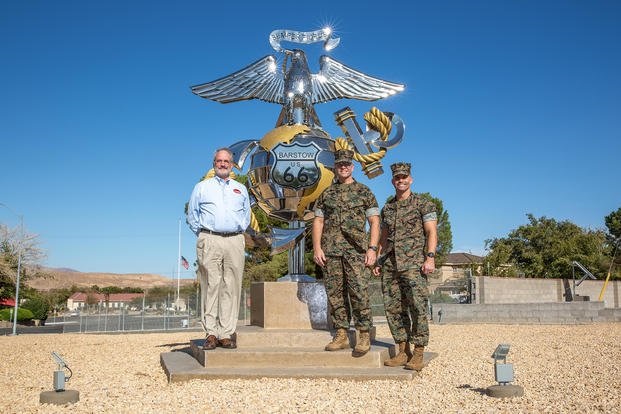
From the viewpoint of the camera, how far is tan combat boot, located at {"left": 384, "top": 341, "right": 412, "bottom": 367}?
5348 millimetres

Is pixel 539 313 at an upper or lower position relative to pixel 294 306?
lower

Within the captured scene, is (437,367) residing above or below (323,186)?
below

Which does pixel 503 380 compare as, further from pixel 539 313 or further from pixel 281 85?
pixel 539 313

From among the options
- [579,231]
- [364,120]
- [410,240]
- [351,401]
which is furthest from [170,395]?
[579,231]

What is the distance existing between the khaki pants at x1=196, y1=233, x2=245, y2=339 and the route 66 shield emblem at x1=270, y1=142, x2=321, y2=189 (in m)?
1.81

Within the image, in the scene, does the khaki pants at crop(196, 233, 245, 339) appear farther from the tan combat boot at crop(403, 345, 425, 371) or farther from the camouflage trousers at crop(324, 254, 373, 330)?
the tan combat boot at crop(403, 345, 425, 371)

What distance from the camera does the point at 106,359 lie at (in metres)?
7.90

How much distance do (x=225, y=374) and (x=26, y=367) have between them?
3.63 m

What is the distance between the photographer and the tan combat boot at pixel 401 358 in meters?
5.35

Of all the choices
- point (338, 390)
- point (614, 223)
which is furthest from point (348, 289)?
point (614, 223)

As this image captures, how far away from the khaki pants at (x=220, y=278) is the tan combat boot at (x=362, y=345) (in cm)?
135

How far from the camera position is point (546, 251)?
3794 centimetres

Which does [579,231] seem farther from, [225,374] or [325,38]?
[225,374]

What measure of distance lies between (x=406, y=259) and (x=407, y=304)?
1.49ft
